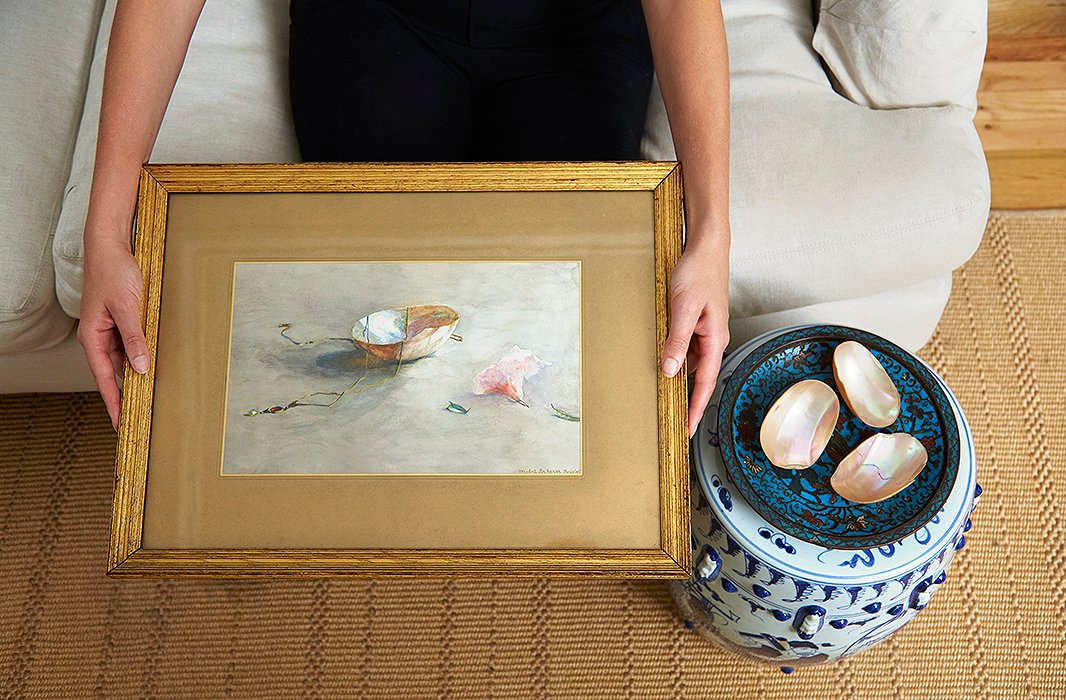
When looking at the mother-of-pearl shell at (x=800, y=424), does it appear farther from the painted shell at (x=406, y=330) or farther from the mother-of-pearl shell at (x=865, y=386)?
the painted shell at (x=406, y=330)

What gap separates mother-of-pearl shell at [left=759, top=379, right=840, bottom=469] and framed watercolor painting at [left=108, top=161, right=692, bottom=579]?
20 cm

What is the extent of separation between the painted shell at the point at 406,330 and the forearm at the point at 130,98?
255 millimetres

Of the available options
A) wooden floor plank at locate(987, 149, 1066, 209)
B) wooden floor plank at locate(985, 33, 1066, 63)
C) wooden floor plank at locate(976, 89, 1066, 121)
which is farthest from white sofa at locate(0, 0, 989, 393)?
wooden floor plank at locate(985, 33, 1066, 63)

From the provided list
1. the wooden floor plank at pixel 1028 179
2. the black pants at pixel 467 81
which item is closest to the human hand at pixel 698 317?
the black pants at pixel 467 81

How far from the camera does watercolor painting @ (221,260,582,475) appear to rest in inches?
29.1

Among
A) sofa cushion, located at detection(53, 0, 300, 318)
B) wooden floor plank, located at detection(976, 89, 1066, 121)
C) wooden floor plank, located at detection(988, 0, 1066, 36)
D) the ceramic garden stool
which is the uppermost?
sofa cushion, located at detection(53, 0, 300, 318)

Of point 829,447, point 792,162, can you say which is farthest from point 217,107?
point 829,447

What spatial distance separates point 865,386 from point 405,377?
1.66 feet

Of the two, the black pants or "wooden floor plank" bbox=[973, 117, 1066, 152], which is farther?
"wooden floor plank" bbox=[973, 117, 1066, 152]

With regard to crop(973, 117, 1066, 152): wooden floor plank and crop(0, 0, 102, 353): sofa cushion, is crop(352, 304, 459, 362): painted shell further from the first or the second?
crop(973, 117, 1066, 152): wooden floor plank

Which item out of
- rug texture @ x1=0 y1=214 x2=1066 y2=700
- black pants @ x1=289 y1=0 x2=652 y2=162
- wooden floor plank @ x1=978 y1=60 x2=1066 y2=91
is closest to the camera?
black pants @ x1=289 y1=0 x2=652 y2=162

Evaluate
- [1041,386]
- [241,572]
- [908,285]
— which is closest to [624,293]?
[241,572]

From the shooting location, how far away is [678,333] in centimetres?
74

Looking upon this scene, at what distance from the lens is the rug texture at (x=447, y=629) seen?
3.95 feet
